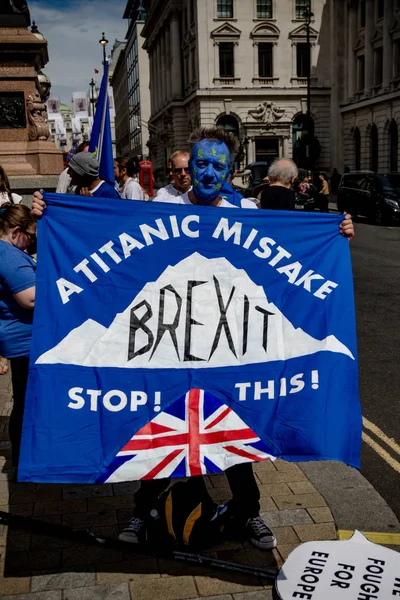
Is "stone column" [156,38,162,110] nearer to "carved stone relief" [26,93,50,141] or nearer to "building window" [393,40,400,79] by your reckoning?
"building window" [393,40,400,79]

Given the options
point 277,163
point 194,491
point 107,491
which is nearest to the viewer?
point 194,491

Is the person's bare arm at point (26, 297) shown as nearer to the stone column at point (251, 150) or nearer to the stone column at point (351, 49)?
the stone column at point (351, 49)

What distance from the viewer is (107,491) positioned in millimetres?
4141

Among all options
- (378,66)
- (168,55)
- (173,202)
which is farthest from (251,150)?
(173,202)

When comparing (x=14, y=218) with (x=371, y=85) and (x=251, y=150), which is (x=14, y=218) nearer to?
(x=371, y=85)

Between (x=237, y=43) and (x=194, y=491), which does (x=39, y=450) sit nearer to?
(x=194, y=491)

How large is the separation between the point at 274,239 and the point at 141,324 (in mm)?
747

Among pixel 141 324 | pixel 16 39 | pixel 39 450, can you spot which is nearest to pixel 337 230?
pixel 141 324

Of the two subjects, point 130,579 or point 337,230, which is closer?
point 130,579

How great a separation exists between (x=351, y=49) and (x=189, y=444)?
56.6m

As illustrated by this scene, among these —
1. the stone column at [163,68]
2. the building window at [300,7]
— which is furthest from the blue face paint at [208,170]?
the stone column at [163,68]

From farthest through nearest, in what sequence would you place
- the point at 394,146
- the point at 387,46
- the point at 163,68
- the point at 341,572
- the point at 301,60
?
the point at 163,68 → the point at 301,60 → the point at 394,146 → the point at 387,46 → the point at 341,572

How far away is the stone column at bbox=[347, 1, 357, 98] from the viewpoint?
54.0 meters

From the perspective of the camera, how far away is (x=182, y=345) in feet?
10.4
